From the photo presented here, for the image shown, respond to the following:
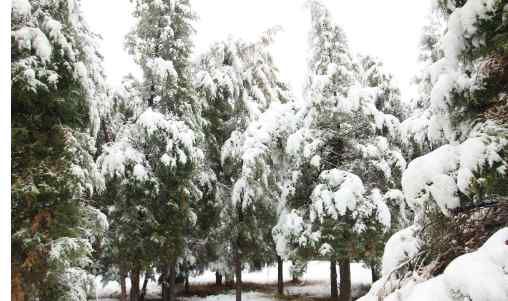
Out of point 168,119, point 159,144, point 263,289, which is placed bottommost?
point 263,289

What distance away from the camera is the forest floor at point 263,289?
1884 centimetres

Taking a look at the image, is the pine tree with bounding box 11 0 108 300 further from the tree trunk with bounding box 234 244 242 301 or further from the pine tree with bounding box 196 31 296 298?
the tree trunk with bounding box 234 244 242 301

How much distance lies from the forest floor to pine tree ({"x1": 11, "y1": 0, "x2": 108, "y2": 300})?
9230 millimetres

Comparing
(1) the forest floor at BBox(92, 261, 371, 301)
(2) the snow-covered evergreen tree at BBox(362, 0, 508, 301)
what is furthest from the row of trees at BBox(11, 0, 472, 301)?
(2) the snow-covered evergreen tree at BBox(362, 0, 508, 301)

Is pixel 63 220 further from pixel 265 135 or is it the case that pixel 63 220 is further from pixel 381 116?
pixel 381 116

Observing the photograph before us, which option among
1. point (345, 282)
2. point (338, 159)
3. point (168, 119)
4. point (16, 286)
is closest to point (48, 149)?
point (16, 286)

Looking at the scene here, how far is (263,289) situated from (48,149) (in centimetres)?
1581

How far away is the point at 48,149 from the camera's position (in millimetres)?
8086

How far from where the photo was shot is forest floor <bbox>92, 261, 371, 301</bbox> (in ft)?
61.8

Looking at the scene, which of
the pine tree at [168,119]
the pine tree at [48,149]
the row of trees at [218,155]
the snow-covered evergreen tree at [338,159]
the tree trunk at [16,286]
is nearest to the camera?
the tree trunk at [16,286]

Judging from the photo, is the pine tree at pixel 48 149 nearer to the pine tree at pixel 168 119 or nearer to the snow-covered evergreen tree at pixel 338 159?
the pine tree at pixel 168 119

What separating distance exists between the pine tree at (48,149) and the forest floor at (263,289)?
9.23 meters

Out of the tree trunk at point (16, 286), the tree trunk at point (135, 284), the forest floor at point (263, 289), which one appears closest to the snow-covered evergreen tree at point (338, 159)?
the tree trunk at point (135, 284)

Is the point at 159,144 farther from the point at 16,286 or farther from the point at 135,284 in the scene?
the point at 16,286
